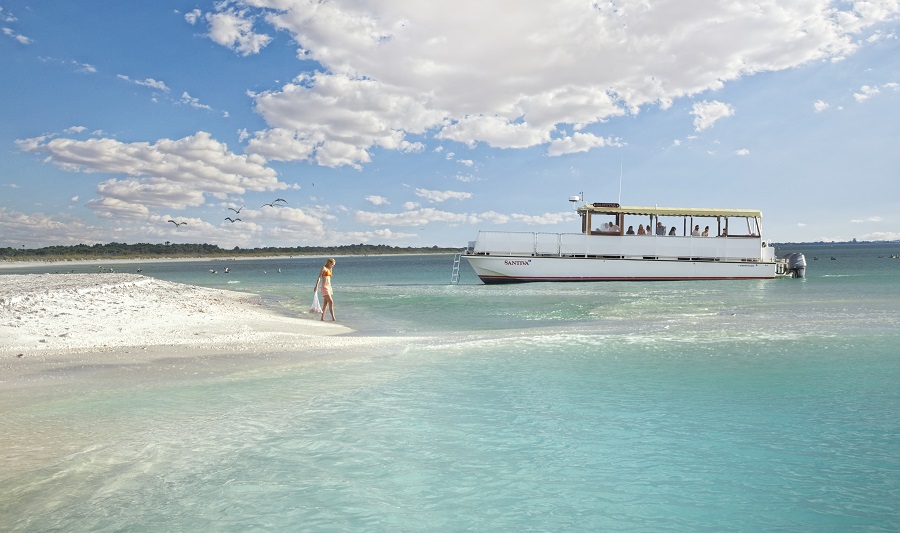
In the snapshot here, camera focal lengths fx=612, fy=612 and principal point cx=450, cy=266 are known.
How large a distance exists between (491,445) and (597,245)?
35.6 meters

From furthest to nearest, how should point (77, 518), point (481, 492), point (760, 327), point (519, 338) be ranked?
point (760, 327)
point (519, 338)
point (481, 492)
point (77, 518)

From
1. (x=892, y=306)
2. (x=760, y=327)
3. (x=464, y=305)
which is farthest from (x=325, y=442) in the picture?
(x=892, y=306)

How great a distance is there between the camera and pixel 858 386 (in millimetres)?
10867

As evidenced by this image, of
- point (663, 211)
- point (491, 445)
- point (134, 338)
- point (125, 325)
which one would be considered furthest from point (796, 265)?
point (491, 445)

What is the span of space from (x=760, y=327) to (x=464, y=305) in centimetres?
1337

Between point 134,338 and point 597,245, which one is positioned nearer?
point 134,338

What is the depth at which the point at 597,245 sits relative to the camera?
41.8m

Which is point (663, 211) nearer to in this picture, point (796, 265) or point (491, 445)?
point (796, 265)

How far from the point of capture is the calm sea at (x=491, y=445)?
5.84 meters

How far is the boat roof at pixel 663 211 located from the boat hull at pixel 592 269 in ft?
10.7

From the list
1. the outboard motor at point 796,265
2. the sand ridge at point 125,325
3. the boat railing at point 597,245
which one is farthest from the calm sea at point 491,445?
the outboard motor at point 796,265

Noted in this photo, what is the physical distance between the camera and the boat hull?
1641 inches

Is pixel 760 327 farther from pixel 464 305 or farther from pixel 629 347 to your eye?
pixel 464 305

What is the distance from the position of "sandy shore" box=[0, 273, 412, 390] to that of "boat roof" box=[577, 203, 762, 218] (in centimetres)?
2554
